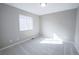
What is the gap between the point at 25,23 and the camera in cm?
219

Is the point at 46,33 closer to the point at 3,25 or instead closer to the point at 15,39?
the point at 15,39

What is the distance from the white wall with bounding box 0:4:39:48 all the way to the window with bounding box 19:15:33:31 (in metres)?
0.11

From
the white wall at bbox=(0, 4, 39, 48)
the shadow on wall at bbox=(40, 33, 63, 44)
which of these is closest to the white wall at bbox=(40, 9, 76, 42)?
the shadow on wall at bbox=(40, 33, 63, 44)

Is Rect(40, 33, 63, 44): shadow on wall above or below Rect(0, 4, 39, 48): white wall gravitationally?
below

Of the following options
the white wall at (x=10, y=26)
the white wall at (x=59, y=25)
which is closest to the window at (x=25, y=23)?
the white wall at (x=10, y=26)

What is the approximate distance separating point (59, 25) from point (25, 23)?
89cm

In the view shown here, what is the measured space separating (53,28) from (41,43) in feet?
1.67

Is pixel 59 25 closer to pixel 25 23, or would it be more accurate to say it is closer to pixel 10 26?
pixel 25 23

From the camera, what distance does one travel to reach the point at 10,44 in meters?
2.17

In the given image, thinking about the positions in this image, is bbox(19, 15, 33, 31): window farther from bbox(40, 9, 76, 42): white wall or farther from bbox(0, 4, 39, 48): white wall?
bbox(40, 9, 76, 42): white wall

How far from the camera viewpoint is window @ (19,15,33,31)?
7.24 ft

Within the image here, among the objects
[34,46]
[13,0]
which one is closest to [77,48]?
[34,46]

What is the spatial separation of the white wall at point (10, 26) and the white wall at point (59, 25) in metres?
0.25

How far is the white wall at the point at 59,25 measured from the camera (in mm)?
2068
